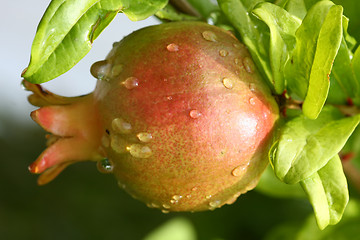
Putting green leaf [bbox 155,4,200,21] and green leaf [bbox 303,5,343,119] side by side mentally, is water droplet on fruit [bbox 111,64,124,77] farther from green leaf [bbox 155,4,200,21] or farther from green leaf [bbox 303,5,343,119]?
green leaf [bbox 303,5,343,119]

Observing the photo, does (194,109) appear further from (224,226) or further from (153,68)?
(224,226)

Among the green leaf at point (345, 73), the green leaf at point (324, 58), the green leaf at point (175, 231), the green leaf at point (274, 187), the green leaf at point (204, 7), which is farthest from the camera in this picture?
the green leaf at point (175, 231)

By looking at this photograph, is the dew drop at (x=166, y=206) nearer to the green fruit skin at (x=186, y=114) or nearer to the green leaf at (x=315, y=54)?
the green fruit skin at (x=186, y=114)

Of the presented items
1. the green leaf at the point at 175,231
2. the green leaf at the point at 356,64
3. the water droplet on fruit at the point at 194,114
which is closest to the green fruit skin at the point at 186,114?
the water droplet on fruit at the point at 194,114

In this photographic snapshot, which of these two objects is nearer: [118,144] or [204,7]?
[118,144]

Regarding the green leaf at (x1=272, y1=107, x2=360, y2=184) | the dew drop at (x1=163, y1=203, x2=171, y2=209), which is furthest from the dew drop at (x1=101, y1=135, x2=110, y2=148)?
the green leaf at (x1=272, y1=107, x2=360, y2=184)

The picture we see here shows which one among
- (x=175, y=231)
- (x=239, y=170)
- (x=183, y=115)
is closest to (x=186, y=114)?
(x=183, y=115)

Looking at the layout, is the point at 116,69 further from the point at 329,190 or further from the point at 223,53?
the point at 329,190

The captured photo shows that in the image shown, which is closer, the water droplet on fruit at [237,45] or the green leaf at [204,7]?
the water droplet on fruit at [237,45]
